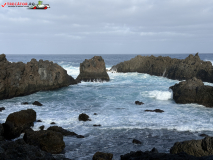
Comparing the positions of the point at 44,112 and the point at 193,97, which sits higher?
the point at 193,97

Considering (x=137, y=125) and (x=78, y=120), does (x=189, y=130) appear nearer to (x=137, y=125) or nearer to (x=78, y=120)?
(x=137, y=125)

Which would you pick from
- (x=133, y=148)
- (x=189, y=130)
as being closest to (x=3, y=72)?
(x=133, y=148)

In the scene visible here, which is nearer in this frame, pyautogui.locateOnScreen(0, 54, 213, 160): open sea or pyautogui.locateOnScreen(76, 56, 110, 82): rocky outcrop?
pyautogui.locateOnScreen(0, 54, 213, 160): open sea

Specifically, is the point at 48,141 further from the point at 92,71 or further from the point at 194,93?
the point at 92,71

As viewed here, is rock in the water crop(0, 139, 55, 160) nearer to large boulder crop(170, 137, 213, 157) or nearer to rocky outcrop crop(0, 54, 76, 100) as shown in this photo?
large boulder crop(170, 137, 213, 157)

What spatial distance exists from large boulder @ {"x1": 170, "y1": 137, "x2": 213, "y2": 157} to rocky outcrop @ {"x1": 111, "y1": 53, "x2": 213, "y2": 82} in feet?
119

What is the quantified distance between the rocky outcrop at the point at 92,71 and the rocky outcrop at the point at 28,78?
7.04 metres

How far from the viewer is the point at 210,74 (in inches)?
1708

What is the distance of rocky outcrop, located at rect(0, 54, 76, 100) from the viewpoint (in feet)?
97.2

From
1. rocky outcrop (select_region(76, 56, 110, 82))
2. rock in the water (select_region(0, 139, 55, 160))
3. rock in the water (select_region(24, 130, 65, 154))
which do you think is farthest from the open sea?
rocky outcrop (select_region(76, 56, 110, 82))

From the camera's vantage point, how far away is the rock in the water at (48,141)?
12.3 meters

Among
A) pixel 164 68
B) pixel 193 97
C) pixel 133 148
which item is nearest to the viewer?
pixel 133 148

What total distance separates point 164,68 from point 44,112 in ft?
142

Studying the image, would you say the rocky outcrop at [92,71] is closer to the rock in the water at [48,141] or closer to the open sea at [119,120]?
the open sea at [119,120]
